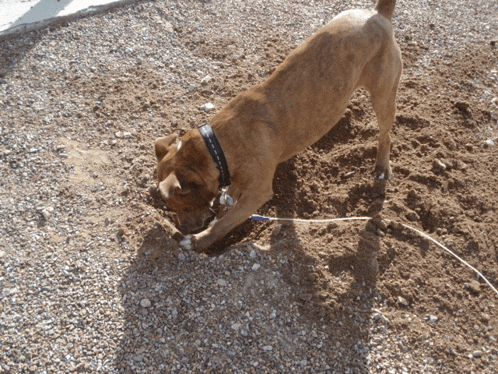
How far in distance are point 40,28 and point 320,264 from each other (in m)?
6.58

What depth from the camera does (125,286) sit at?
166 inches

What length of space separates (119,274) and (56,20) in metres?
5.64

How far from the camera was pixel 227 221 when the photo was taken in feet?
14.9

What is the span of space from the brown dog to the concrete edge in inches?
180

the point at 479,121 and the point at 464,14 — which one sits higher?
the point at 464,14

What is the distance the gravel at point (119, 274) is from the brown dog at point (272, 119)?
57 cm

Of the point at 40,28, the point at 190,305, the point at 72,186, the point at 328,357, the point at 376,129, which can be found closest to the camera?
the point at 328,357

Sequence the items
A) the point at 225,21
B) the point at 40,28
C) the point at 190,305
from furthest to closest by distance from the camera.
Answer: the point at 225,21, the point at 40,28, the point at 190,305

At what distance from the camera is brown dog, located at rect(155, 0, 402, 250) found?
4281 millimetres

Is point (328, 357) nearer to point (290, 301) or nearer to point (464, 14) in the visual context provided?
point (290, 301)

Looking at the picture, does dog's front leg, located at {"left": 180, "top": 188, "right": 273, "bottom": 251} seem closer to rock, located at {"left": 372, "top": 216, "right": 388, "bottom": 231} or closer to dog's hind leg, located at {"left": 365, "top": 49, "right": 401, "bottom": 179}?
rock, located at {"left": 372, "top": 216, "right": 388, "bottom": 231}

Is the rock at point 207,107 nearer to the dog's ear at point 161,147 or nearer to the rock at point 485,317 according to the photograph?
the dog's ear at point 161,147

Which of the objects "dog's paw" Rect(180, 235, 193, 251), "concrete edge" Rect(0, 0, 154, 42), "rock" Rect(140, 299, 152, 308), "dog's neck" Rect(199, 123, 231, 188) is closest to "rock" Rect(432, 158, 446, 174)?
"dog's neck" Rect(199, 123, 231, 188)

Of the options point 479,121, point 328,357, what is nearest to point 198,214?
point 328,357
